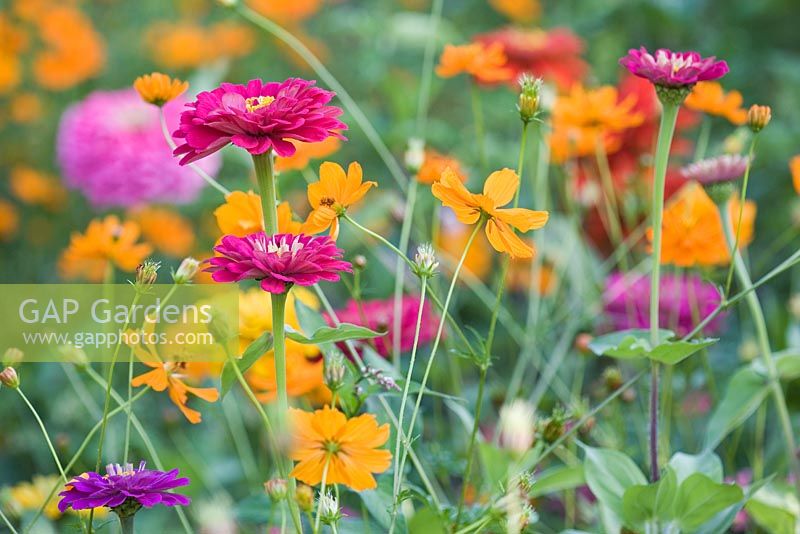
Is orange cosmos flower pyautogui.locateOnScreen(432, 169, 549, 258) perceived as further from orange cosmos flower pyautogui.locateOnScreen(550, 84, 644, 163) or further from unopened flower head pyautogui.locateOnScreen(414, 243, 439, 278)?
orange cosmos flower pyautogui.locateOnScreen(550, 84, 644, 163)

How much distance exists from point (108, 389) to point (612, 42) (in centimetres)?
104

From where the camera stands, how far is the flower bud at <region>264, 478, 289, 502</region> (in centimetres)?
39

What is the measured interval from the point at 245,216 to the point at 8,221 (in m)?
0.95

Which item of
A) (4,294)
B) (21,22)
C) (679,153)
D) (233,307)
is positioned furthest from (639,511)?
(21,22)

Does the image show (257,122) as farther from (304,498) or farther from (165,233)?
(165,233)

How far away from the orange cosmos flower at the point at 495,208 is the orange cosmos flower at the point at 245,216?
0.32ft

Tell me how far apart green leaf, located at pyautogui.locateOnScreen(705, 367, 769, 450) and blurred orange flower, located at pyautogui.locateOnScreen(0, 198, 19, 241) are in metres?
1.06

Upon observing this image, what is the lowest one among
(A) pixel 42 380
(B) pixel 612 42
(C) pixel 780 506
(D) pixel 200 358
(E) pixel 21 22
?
(C) pixel 780 506

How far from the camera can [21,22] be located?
1569mm

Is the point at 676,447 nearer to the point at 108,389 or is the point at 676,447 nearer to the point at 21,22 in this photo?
the point at 108,389

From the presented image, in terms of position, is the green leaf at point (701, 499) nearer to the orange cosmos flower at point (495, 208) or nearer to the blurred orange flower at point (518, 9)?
the orange cosmos flower at point (495, 208)

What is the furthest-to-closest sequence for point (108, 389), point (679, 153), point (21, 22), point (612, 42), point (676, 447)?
point (21, 22)
point (612, 42)
point (679, 153)
point (676, 447)
point (108, 389)

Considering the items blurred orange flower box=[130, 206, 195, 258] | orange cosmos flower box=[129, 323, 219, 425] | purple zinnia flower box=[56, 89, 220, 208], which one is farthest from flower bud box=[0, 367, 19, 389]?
blurred orange flower box=[130, 206, 195, 258]

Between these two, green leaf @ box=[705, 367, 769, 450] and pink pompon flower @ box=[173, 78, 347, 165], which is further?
green leaf @ box=[705, 367, 769, 450]
